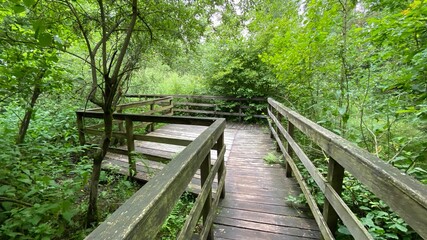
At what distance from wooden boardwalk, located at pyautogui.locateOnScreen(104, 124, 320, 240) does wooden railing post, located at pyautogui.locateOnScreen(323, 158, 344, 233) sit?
0.55m

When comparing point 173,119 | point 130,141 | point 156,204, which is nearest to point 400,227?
point 156,204

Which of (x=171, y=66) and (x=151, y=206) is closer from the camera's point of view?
(x=151, y=206)

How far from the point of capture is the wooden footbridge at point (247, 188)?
0.67 m

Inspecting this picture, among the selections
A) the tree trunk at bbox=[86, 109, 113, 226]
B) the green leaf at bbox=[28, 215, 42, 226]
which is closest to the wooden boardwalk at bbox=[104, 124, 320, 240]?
the tree trunk at bbox=[86, 109, 113, 226]

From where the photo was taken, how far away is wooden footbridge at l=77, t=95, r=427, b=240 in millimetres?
669

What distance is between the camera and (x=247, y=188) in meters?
2.69

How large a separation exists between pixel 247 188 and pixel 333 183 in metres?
1.52

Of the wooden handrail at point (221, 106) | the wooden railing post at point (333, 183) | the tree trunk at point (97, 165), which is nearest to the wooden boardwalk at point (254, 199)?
the tree trunk at point (97, 165)

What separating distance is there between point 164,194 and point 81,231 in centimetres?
191

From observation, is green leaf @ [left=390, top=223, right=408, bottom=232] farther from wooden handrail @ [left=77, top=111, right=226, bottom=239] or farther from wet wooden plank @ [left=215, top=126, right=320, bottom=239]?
wooden handrail @ [left=77, top=111, right=226, bottom=239]

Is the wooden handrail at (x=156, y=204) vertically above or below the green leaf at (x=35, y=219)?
above

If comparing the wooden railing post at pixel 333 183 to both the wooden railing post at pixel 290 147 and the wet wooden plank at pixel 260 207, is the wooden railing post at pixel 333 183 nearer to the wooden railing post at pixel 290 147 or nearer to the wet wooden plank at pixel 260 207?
the wet wooden plank at pixel 260 207

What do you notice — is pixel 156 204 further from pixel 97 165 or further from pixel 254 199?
pixel 254 199

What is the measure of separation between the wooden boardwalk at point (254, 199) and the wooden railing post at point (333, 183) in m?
0.55
